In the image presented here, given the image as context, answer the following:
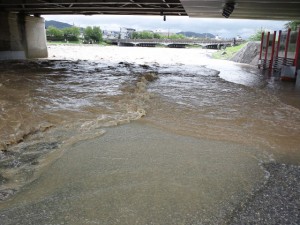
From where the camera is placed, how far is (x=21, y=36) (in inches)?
1166

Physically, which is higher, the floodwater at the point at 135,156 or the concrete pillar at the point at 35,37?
the concrete pillar at the point at 35,37

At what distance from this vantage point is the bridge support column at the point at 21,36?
2744 centimetres

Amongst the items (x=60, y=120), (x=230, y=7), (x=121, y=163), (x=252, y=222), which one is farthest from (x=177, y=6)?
(x=252, y=222)

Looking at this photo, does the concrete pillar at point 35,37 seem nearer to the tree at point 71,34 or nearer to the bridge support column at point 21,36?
the bridge support column at point 21,36

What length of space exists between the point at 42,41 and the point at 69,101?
28055 mm

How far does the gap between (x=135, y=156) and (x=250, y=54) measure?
98.6 feet

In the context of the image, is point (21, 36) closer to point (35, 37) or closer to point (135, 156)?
point (35, 37)

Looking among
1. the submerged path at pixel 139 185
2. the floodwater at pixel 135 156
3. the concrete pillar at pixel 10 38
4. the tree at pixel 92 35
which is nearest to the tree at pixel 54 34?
the tree at pixel 92 35

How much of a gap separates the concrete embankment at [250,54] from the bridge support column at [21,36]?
24.0m

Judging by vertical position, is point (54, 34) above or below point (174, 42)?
above

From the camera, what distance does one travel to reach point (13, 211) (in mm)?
3258

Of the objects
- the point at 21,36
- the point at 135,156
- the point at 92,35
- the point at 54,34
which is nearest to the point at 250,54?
the point at 21,36

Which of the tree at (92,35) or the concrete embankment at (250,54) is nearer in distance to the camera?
the concrete embankment at (250,54)

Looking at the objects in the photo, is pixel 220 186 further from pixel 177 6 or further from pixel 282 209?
pixel 177 6
